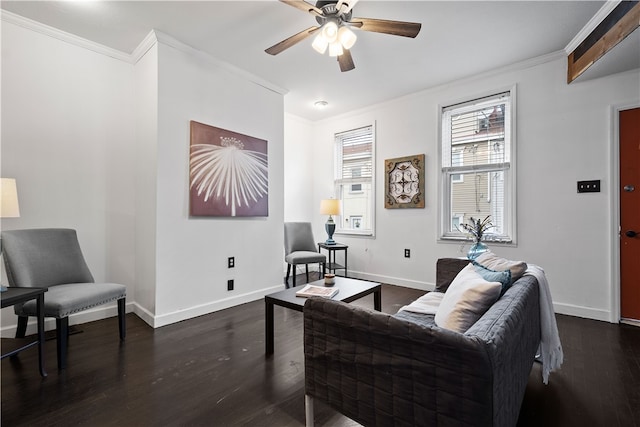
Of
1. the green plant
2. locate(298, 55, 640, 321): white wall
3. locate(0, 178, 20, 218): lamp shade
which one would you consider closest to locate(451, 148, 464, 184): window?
locate(298, 55, 640, 321): white wall

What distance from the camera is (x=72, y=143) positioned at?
9.12 feet

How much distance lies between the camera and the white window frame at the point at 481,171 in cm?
336

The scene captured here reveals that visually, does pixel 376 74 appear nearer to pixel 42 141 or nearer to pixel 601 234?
pixel 601 234

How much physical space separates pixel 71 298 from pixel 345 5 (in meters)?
2.75

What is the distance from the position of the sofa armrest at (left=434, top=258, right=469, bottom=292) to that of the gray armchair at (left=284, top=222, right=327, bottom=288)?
1.98 m

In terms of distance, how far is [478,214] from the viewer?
3.67m

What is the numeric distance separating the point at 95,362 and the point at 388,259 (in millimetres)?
3500

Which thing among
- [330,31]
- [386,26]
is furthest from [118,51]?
[386,26]

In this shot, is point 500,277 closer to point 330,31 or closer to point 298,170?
point 330,31

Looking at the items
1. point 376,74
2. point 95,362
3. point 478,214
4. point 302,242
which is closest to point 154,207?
point 95,362

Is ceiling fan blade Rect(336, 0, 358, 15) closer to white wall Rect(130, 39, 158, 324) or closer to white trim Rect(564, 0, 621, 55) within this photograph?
white wall Rect(130, 39, 158, 324)

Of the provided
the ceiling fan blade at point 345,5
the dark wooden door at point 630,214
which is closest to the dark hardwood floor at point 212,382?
the dark wooden door at point 630,214

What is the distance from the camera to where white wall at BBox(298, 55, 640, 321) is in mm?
2883

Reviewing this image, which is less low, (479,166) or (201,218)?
(479,166)
